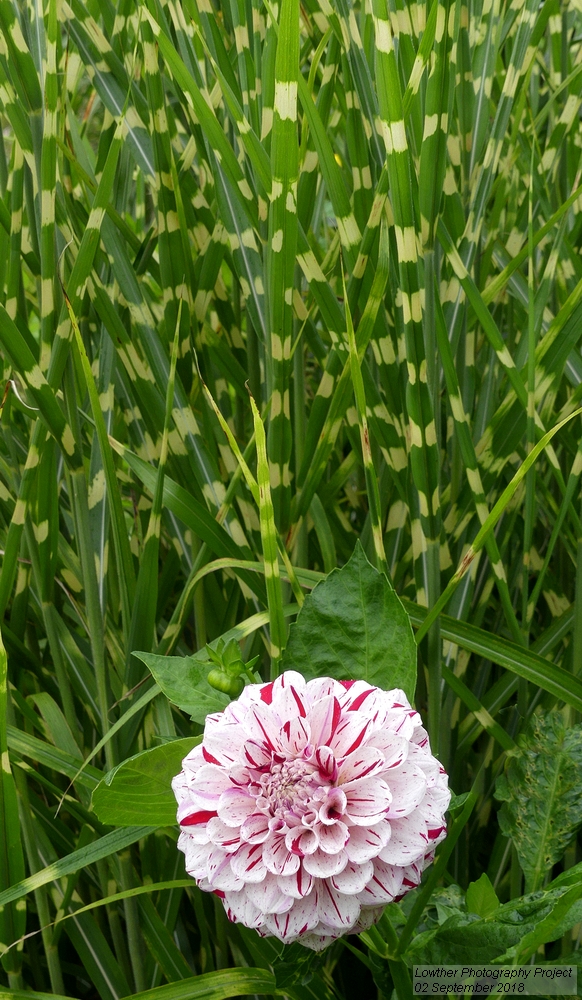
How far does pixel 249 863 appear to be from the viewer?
24cm

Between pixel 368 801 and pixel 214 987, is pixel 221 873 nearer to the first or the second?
pixel 368 801

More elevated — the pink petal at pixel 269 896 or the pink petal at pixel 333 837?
the pink petal at pixel 333 837

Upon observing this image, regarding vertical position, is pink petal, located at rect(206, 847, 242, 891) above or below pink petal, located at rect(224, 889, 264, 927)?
above

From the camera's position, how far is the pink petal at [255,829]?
24cm

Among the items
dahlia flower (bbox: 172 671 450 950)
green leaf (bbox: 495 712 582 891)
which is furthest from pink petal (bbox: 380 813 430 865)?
green leaf (bbox: 495 712 582 891)

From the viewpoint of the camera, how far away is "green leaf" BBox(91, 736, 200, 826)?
10.7 inches

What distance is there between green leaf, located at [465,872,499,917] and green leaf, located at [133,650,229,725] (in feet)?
0.42

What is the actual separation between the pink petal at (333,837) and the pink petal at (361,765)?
0.01 meters

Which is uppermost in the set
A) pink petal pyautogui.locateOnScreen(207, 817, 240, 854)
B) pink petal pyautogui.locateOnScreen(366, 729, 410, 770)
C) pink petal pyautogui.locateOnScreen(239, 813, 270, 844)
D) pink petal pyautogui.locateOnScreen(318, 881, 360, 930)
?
pink petal pyautogui.locateOnScreen(366, 729, 410, 770)

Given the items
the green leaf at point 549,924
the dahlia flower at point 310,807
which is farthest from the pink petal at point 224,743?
the green leaf at point 549,924

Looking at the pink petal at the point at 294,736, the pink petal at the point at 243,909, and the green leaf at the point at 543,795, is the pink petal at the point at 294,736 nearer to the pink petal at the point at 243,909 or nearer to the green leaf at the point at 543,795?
the pink petal at the point at 243,909

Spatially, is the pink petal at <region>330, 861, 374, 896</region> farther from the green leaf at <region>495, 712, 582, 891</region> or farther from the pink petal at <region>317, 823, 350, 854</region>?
the green leaf at <region>495, 712, 582, 891</region>

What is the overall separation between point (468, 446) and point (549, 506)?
188 mm

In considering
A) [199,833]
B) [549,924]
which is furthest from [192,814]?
[549,924]
